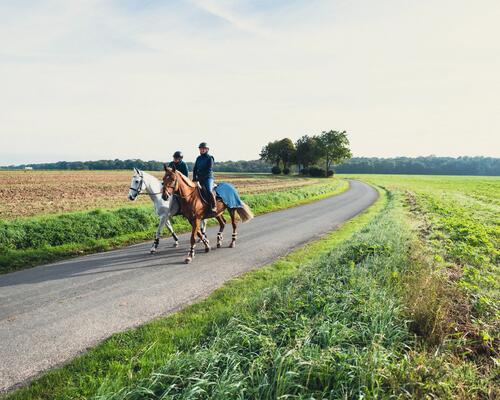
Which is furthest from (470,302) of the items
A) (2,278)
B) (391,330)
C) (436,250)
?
(2,278)

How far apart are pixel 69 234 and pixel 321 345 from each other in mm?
10762

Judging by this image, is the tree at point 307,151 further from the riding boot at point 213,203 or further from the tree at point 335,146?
the riding boot at point 213,203

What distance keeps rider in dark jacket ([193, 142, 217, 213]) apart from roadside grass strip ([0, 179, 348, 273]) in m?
3.82

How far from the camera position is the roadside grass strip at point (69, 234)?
9.94m

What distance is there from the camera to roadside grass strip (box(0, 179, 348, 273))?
9938 mm

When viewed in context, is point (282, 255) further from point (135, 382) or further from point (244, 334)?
point (135, 382)

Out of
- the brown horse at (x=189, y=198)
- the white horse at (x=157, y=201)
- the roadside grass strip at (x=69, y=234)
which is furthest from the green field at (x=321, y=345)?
the roadside grass strip at (x=69, y=234)

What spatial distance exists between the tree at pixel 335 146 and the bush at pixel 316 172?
363cm

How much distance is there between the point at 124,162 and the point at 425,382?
142668 mm

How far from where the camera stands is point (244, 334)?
4441mm

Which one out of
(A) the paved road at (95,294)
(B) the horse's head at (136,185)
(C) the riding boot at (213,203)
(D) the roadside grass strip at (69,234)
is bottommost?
(A) the paved road at (95,294)

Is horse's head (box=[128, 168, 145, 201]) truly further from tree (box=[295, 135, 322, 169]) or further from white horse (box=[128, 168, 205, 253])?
tree (box=[295, 135, 322, 169])

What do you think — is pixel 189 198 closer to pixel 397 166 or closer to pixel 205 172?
pixel 205 172

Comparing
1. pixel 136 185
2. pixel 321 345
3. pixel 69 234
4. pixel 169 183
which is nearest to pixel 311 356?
pixel 321 345
